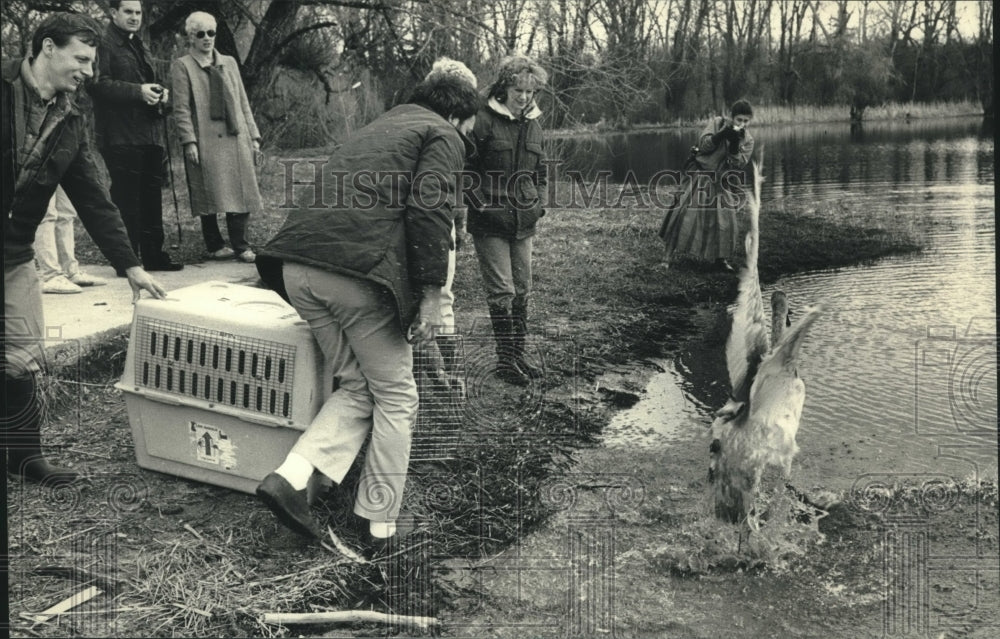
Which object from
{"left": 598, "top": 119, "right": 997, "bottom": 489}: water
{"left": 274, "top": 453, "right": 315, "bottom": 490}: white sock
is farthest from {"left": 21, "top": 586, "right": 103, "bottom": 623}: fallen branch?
{"left": 598, "top": 119, "right": 997, "bottom": 489}: water

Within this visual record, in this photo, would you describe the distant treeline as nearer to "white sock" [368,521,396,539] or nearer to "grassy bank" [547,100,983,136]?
"grassy bank" [547,100,983,136]

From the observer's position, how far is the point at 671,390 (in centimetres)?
703

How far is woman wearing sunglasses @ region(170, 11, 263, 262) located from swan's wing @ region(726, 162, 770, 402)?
14.6 feet

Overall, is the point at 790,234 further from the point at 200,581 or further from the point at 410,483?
the point at 200,581

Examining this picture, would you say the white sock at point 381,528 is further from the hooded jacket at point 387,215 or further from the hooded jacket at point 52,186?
the hooded jacket at point 52,186

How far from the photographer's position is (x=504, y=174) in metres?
6.23

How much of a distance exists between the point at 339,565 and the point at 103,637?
0.91m

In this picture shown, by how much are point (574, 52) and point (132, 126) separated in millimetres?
5664

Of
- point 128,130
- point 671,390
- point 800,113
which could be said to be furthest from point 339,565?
point 800,113

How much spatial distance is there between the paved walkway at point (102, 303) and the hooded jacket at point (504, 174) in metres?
1.96

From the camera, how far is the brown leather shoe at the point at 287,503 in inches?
144

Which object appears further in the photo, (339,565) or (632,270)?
(632,270)

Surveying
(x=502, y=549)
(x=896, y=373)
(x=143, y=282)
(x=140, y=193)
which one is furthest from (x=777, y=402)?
(x=140, y=193)

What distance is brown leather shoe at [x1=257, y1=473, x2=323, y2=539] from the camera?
12.0ft
